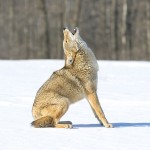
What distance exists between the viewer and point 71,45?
8.37 metres

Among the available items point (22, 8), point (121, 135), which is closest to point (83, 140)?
point (121, 135)

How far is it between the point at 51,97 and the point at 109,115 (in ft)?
6.19

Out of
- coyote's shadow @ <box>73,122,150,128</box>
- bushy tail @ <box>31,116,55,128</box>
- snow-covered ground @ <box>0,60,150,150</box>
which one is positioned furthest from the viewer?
coyote's shadow @ <box>73,122,150,128</box>

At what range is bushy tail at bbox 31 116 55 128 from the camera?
7.82 meters

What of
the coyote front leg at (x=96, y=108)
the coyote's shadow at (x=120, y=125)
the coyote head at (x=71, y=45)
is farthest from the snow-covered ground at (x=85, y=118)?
the coyote head at (x=71, y=45)

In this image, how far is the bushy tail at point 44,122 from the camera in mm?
7824

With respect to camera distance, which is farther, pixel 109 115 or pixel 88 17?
pixel 88 17

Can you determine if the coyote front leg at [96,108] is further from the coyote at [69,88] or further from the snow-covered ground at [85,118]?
the snow-covered ground at [85,118]

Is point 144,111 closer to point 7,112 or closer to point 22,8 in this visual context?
point 7,112

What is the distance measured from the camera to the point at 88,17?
165ft

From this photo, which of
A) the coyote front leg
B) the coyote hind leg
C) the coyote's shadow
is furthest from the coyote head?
the coyote's shadow

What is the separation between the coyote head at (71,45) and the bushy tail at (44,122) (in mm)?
959

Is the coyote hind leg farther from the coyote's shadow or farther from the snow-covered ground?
the coyote's shadow

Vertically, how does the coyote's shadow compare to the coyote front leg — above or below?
below
